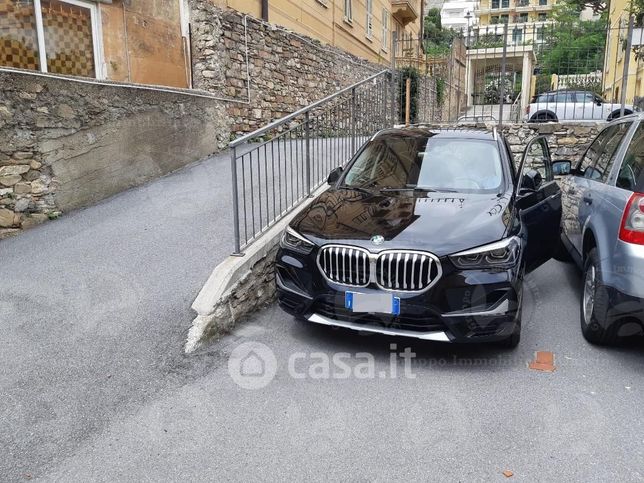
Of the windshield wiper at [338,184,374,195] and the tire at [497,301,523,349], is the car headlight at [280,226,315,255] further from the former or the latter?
the tire at [497,301,523,349]

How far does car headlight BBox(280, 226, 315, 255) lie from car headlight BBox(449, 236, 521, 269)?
1.11 m

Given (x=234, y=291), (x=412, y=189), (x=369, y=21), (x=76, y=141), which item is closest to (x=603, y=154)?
(x=412, y=189)

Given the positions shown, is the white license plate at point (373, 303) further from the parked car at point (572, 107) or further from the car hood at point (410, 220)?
the parked car at point (572, 107)

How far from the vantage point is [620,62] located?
18.0 metres

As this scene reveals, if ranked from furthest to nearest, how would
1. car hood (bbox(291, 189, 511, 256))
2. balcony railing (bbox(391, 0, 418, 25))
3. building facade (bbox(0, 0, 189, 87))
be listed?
balcony railing (bbox(391, 0, 418, 25)), building facade (bbox(0, 0, 189, 87)), car hood (bbox(291, 189, 511, 256))

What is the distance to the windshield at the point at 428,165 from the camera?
5047mm

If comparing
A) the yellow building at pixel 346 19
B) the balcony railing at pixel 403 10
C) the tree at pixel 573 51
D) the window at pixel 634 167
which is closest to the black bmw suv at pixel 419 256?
the window at pixel 634 167

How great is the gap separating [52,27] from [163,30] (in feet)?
7.08

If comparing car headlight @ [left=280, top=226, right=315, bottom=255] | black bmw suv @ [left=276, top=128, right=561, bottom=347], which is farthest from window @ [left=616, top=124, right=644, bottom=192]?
car headlight @ [left=280, top=226, right=315, bottom=255]

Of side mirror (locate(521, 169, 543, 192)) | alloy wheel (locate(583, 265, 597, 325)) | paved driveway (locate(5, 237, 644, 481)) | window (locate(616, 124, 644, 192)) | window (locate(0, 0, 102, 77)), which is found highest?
window (locate(0, 0, 102, 77))

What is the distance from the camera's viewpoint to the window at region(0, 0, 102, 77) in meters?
6.81

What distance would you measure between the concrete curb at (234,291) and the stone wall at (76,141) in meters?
3.07

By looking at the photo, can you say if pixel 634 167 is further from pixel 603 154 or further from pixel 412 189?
pixel 412 189

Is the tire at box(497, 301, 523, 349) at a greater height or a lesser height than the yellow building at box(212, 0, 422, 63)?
lesser
